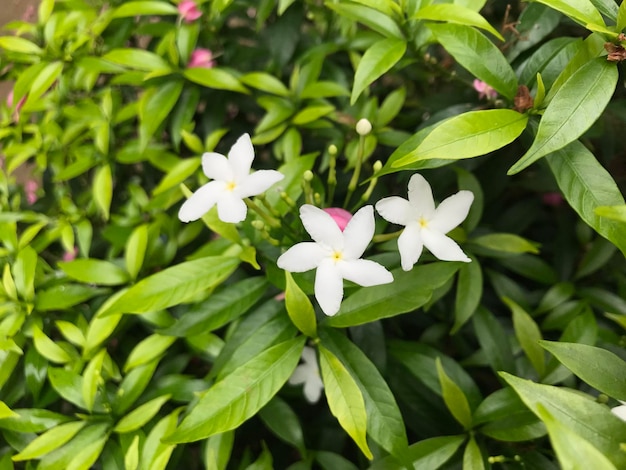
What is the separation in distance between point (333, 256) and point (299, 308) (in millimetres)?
80

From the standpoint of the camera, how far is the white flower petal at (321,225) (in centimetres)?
50

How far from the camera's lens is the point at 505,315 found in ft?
3.04

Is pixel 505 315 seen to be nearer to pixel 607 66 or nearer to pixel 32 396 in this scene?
pixel 607 66

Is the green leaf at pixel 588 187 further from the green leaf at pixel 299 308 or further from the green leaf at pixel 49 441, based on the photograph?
the green leaf at pixel 49 441

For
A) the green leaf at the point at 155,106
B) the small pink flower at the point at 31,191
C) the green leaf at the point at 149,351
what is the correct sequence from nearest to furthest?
the green leaf at the point at 149,351 < the green leaf at the point at 155,106 < the small pink flower at the point at 31,191

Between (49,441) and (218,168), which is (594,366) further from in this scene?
(49,441)

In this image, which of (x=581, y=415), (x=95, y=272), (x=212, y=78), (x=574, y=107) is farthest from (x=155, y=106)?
(x=581, y=415)

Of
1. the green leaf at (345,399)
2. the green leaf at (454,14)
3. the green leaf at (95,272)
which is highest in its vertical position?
the green leaf at (454,14)

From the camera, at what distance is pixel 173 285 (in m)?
0.61

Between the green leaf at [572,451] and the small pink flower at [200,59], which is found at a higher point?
the green leaf at [572,451]

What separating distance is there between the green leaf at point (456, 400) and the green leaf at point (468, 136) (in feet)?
0.88

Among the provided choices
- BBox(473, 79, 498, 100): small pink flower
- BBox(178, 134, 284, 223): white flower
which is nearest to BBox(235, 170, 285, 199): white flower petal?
BBox(178, 134, 284, 223): white flower

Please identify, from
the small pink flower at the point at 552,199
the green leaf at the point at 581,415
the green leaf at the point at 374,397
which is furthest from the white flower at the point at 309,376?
the small pink flower at the point at 552,199

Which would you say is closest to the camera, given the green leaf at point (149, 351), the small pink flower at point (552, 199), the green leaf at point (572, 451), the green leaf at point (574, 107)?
the green leaf at point (572, 451)
